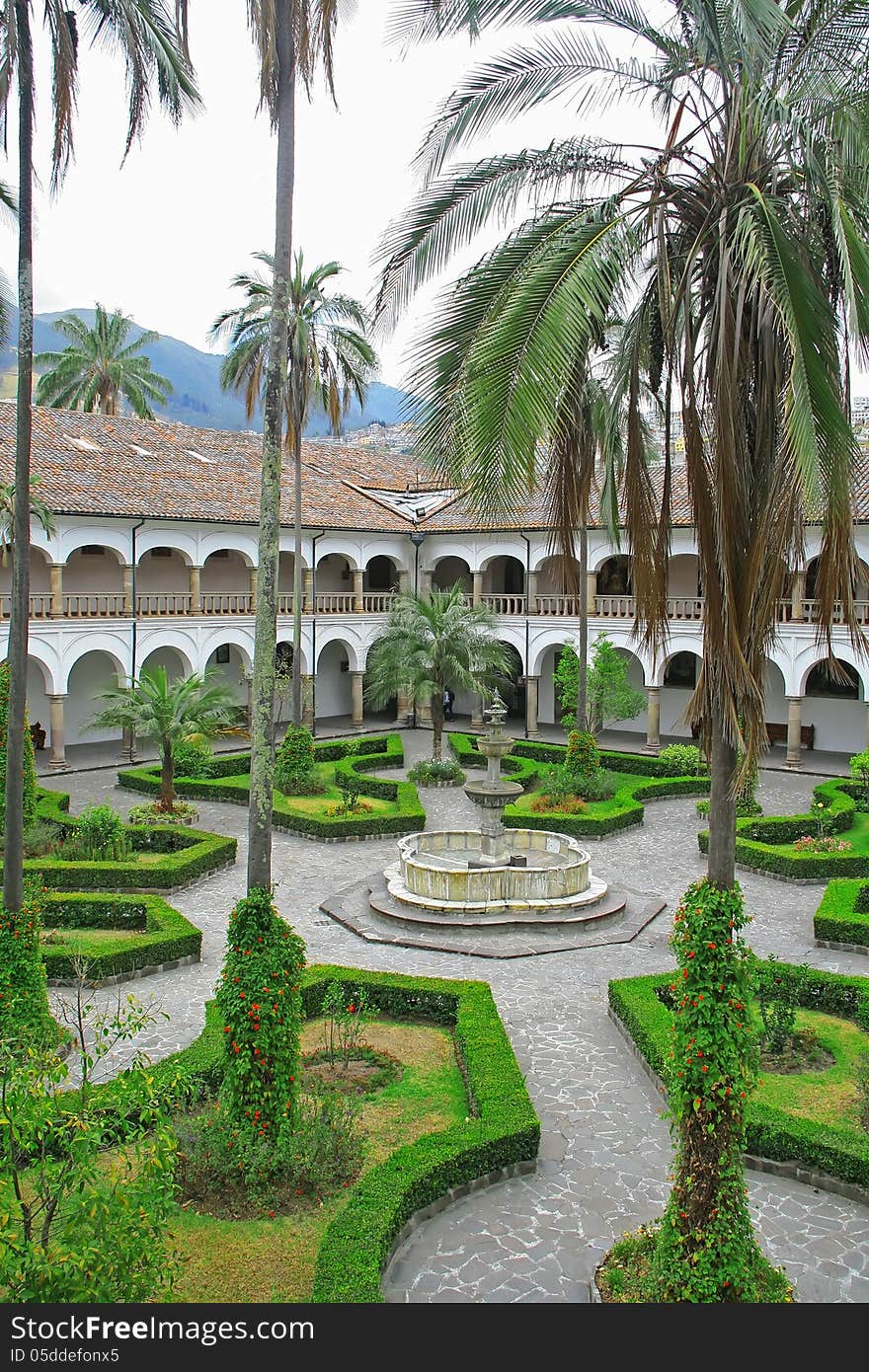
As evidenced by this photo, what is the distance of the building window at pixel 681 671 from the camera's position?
33312mm

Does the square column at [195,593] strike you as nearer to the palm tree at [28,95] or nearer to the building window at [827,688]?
the building window at [827,688]

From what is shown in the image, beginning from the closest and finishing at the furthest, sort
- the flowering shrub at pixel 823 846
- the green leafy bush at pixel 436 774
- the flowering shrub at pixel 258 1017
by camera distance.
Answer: the flowering shrub at pixel 258 1017, the flowering shrub at pixel 823 846, the green leafy bush at pixel 436 774

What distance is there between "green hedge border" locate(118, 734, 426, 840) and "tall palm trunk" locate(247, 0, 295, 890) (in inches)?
483

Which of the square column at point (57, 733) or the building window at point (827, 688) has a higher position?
the building window at point (827, 688)

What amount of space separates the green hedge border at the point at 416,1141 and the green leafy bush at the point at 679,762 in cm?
1481

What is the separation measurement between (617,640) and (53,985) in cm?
2132

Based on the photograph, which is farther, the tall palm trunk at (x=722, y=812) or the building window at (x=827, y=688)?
the building window at (x=827, y=688)

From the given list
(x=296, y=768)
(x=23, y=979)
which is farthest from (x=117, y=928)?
(x=296, y=768)

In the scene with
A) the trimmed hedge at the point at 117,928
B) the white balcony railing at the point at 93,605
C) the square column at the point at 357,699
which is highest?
the white balcony railing at the point at 93,605

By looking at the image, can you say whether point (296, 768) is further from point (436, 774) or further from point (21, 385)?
point (21, 385)

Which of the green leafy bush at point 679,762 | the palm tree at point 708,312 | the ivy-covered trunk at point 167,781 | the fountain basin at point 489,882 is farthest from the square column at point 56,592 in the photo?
the palm tree at point 708,312

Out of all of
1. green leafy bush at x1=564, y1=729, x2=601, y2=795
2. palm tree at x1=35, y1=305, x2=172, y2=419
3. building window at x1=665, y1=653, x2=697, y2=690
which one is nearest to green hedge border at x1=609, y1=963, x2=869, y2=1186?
green leafy bush at x1=564, y1=729, x2=601, y2=795

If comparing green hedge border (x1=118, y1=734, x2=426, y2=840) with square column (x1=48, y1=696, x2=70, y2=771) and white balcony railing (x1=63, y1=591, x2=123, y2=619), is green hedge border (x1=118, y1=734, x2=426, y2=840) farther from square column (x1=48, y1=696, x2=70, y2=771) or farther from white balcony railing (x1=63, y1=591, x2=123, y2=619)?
white balcony railing (x1=63, y1=591, x2=123, y2=619)

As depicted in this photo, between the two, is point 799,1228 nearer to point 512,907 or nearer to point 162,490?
point 512,907
